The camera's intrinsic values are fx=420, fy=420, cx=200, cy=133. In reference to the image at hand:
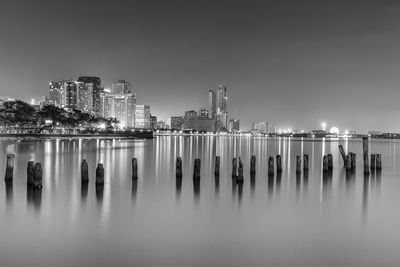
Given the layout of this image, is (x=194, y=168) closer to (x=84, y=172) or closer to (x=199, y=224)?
(x=84, y=172)

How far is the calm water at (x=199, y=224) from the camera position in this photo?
464 inches

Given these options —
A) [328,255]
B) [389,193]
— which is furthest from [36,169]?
[389,193]

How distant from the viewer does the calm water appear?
38.7 ft

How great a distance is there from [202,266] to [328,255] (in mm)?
3813

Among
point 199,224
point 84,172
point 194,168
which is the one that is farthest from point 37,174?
point 199,224

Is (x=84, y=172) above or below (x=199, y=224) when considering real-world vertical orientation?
above

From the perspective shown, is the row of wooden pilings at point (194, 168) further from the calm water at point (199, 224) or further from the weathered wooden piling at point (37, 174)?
the calm water at point (199, 224)

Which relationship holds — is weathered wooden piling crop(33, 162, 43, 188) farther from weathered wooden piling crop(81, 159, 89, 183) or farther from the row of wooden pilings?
weathered wooden piling crop(81, 159, 89, 183)

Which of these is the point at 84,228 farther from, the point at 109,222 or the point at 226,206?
the point at 226,206

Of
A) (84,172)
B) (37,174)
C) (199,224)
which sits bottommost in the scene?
(199,224)

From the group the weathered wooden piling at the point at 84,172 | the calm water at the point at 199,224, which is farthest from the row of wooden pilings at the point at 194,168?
the calm water at the point at 199,224

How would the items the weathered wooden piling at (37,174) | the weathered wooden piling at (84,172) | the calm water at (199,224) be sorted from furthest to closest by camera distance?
the weathered wooden piling at (84,172) < the weathered wooden piling at (37,174) < the calm water at (199,224)

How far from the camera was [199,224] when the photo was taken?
15.8 meters

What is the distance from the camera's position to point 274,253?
480 inches
